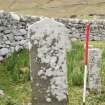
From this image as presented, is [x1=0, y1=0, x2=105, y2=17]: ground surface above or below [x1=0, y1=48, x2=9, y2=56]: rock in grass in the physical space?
above

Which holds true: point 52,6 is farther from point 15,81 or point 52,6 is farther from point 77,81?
point 77,81

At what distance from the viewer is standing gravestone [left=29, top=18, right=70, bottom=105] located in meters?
7.42

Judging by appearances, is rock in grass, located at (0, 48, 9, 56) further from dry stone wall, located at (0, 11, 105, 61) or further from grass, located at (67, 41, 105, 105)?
grass, located at (67, 41, 105, 105)

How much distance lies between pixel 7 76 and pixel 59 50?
2811mm

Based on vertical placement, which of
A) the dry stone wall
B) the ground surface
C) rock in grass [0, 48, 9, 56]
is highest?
the ground surface

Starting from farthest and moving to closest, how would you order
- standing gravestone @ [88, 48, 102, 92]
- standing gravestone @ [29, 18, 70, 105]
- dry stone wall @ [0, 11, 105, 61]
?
dry stone wall @ [0, 11, 105, 61]
standing gravestone @ [88, 48, 102, 92]
standing gravestone @ [29, 18, 70, 105]

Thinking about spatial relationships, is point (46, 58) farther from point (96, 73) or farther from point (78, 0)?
point (78, 0)

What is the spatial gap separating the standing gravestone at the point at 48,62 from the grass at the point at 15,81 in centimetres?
88

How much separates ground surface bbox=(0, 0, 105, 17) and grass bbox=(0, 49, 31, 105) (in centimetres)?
107

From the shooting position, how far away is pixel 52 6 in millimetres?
11820

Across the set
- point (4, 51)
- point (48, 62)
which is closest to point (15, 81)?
point (4, 51)

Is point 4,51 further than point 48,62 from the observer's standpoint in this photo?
Yes

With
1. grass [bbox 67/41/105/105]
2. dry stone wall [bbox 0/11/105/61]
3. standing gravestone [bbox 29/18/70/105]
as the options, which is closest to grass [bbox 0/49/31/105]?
dry stone wall [bbox 0/11/105/61]

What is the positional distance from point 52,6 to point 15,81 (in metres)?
2.58
